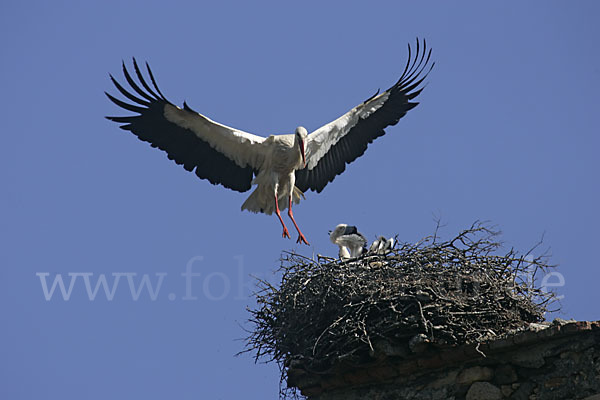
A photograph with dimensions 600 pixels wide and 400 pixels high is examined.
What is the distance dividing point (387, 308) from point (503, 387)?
1.04m

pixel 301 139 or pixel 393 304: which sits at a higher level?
pixel 301 139

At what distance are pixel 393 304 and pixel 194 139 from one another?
13.0ft

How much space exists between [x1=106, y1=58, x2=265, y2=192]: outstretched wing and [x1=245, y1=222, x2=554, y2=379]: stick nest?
8.65 feet

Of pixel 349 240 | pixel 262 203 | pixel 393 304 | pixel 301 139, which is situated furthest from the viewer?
pixel 262 203

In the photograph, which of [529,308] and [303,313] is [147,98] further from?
[529,308]

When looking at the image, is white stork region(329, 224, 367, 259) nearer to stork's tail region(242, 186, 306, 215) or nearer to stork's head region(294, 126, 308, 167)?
stork's head region(294, 126, 308, 167)

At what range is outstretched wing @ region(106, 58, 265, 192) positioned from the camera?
9367 millimetres

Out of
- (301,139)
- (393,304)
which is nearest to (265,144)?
(301,139)

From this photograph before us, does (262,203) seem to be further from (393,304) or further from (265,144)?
(393,304)

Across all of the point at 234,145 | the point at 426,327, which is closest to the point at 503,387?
the point at 426,327

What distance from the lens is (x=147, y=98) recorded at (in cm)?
933

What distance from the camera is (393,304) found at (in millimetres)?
6543

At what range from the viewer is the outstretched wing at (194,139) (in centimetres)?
937

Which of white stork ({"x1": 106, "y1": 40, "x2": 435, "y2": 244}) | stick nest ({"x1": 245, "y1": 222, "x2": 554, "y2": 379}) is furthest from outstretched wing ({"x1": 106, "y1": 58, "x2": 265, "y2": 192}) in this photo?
stick nest ({"x1": 245, "y1": 222, "x2": 554, "y2": 379})
